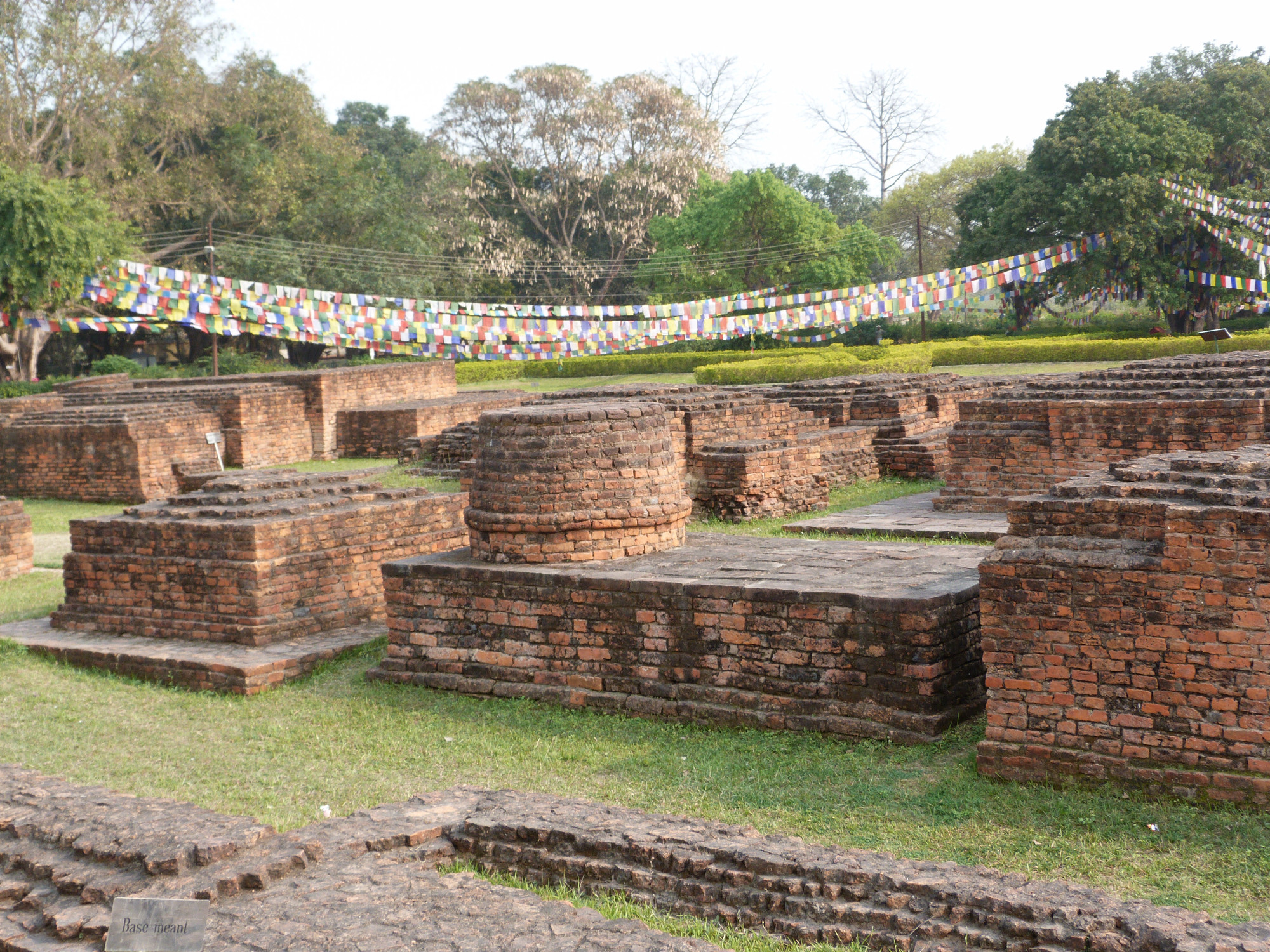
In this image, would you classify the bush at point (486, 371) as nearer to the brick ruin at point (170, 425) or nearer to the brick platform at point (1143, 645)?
the brick ruin at point (170, 425)

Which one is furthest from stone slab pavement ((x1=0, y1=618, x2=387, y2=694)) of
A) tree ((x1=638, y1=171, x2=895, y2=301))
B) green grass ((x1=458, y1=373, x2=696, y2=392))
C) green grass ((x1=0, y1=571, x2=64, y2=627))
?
tree ((x1=638, y1=171, x2=895, y2=301))

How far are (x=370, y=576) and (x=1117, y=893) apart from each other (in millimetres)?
5157

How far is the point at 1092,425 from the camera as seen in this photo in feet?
29.2

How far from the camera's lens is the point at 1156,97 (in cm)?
2636

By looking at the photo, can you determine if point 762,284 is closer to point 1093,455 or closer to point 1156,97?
point 1156,97

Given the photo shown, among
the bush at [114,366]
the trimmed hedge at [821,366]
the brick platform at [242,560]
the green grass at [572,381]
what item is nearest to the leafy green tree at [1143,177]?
the trimmed hedge at [821,366]

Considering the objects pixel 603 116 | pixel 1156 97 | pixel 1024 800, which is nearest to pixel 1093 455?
pixel 1024 800

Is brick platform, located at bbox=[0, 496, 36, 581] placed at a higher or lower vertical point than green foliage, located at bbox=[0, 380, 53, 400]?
lower

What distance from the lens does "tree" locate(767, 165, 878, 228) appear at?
5588 cm

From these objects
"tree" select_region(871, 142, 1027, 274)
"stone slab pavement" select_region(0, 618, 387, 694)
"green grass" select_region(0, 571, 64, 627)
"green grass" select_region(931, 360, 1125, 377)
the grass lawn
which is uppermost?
"tree" select_region(871, 142, 1027, 274)

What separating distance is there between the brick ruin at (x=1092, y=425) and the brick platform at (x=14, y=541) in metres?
7.75

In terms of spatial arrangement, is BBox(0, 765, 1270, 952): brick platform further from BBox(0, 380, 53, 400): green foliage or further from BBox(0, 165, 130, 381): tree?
BBox(0, 380, 53, 400): green foliage

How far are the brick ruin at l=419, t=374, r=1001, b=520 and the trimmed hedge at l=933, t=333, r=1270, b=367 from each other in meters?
6.72

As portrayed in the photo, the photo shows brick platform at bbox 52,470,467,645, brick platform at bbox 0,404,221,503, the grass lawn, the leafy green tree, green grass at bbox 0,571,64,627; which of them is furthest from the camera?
the leafy green tree
